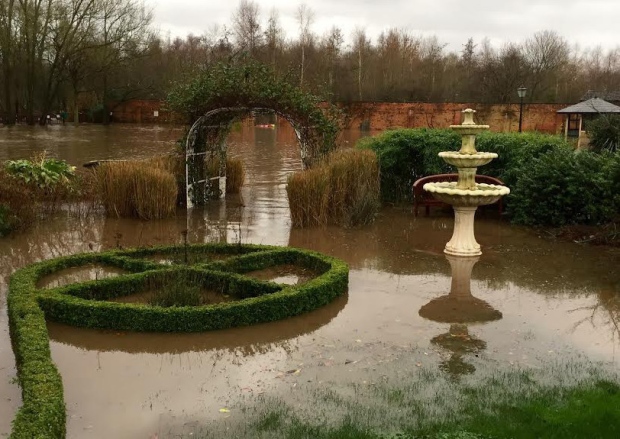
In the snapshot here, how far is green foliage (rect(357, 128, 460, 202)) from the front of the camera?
45.6 ft

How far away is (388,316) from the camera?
7020mm

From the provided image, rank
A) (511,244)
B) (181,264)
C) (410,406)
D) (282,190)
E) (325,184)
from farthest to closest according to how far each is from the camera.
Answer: (282,190)
(325,184)
(511,244)
(181,264)
(410,406)

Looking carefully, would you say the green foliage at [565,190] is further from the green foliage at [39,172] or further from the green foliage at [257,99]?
the green foliage at [39,172]

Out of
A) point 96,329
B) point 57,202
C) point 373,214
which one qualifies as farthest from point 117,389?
point 57,202

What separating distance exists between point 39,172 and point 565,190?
10.3m

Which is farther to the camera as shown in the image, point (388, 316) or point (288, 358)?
point (388, 316)

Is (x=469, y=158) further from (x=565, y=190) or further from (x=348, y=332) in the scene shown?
(x=348, y=332)

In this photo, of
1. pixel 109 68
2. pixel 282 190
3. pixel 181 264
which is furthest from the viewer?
pixel 109 68

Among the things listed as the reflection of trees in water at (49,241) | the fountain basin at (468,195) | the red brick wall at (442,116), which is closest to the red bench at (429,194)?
the fountain basin at (468,195)

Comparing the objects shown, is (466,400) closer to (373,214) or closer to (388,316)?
(388,316)

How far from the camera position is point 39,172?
13.3 meters

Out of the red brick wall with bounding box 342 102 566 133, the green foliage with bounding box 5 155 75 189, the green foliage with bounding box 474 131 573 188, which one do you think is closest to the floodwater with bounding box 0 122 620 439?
the green foliage with bounding box 474 131 573 188

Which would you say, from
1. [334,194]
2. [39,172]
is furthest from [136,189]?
[334,194]

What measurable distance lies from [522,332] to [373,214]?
5.77m
